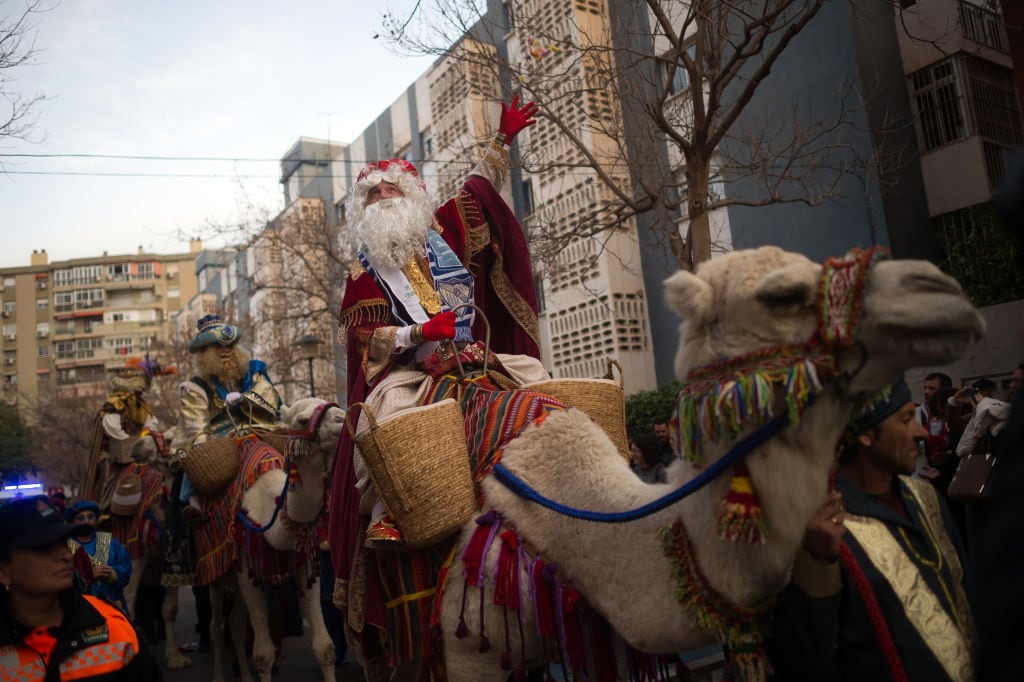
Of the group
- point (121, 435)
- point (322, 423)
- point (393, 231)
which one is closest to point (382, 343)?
point (393, 231)

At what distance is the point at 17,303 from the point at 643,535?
101 meters

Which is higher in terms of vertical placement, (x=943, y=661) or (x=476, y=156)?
(x=476, y=156)

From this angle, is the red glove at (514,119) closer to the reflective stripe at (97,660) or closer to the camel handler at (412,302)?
the camel handler at (412,302)

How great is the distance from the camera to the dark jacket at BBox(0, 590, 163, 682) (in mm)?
3194

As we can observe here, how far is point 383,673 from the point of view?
4230 mm

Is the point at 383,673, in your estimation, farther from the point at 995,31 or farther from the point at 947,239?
the point at 995,31

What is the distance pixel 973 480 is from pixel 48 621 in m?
4.78

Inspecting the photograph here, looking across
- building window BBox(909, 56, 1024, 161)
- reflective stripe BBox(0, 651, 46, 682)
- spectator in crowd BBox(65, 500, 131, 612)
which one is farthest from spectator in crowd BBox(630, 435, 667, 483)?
building window BBox(909, 56, 1024, 161)

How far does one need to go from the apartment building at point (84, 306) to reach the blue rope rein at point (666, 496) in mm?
90567

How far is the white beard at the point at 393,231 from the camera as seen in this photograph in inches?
181

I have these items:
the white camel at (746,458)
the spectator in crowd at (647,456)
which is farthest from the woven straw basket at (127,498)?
the white camel at (746,458)

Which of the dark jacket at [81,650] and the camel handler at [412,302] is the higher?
the camel handler at [412,302]

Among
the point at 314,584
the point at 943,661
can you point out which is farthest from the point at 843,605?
the point at 314,584

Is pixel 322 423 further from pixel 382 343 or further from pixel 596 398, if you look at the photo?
pixel 596 398
